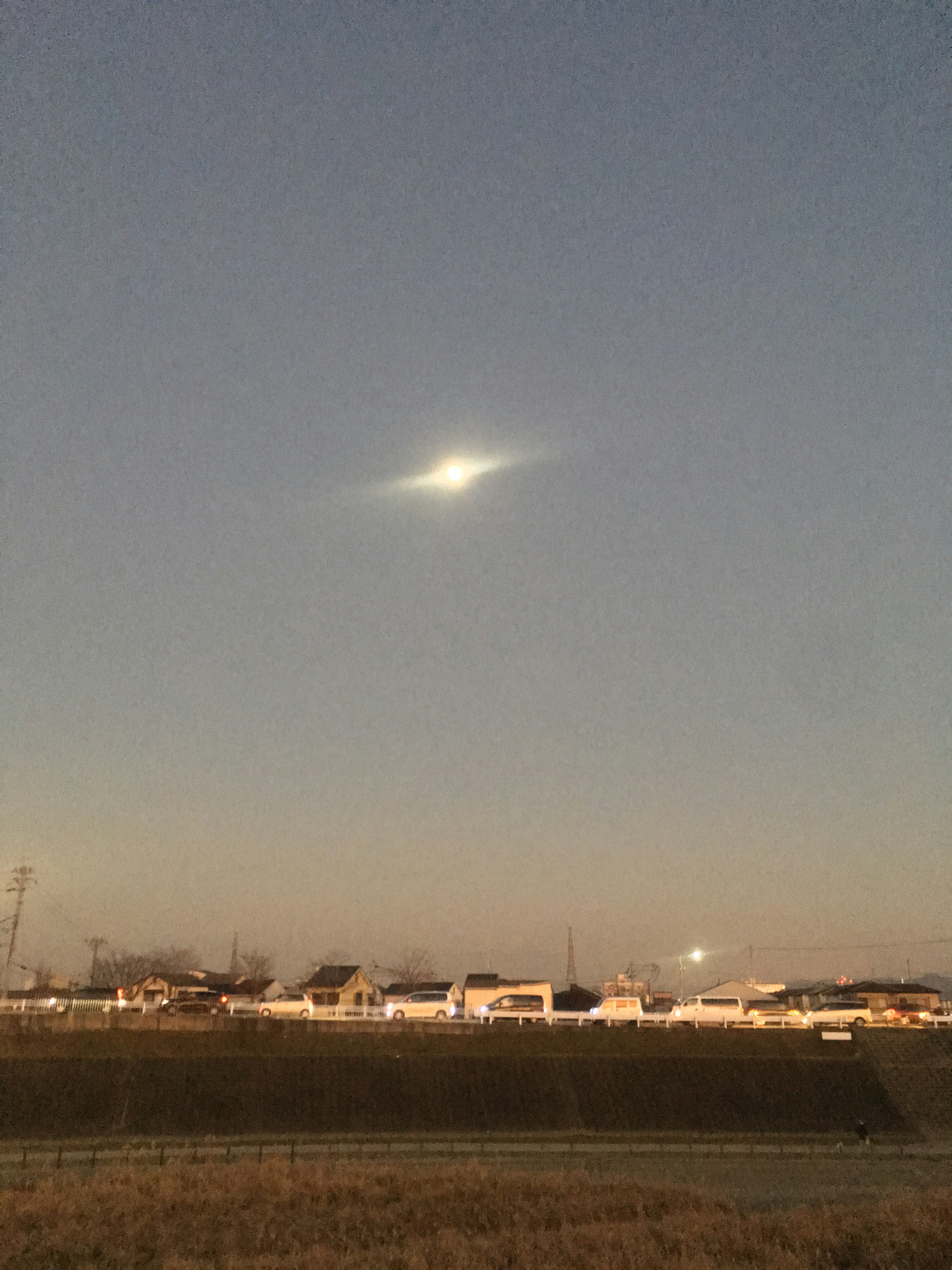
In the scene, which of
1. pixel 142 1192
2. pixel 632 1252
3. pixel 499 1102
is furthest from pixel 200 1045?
pixel 632 1252

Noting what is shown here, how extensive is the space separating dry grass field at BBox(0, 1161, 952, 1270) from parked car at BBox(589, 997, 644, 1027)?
69.4ft

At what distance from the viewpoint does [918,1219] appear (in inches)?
914

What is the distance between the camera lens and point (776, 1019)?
170ft

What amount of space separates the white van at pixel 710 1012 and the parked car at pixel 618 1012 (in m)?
1.89

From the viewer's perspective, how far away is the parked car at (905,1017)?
52478mm

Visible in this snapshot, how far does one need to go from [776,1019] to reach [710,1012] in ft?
10.9

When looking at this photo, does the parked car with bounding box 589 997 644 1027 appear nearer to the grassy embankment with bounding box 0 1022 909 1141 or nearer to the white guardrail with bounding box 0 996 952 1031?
the white guardrail with bounding box 0 996 952 1031

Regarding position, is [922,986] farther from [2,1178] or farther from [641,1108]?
[2,1178]

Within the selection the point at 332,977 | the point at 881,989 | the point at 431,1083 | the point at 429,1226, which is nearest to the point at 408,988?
the point at 332,977

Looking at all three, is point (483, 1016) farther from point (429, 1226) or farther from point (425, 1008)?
point (429, 1226)

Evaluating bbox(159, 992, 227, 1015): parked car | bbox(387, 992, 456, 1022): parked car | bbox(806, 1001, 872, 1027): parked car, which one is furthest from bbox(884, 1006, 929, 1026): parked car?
bbox(159, 992, 227, 1015): parked car

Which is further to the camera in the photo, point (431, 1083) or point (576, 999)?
point (576, 999)

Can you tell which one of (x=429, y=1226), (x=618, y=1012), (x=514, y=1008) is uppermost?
(x=514, y=1008)

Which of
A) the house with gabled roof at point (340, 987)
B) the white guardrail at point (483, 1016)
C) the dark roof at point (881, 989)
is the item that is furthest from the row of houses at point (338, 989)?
the dark roof at point (881, 989)
